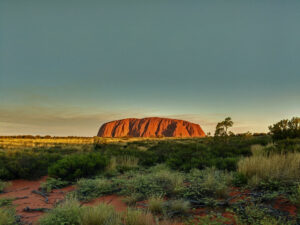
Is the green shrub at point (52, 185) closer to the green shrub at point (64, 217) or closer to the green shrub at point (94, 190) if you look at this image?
the green shrub at point (94, 190)

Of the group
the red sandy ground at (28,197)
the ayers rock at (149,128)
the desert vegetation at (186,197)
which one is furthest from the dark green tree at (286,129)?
the ayers rock at (149,128)

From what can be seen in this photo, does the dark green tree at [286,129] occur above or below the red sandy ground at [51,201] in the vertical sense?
above

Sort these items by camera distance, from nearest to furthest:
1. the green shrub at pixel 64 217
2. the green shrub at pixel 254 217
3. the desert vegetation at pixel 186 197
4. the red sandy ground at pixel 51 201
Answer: the green shrub at pixel 254 217 → the desert vegetation at pixel 186 197 → the green shrub at pixel 64 217 → the red sandy ground at pixel 51 201

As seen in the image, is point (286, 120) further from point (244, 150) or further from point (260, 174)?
point (260, 174)

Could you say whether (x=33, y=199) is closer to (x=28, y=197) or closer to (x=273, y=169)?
(x=28, y=197)

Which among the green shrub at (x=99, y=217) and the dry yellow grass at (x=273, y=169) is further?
the dry yellow grass at (x=273, y=169)

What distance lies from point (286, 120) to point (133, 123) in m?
129

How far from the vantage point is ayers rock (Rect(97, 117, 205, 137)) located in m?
130

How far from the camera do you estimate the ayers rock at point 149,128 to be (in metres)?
130

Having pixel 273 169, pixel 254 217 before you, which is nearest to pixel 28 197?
pixel 254 217

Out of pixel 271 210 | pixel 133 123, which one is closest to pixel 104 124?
pixel 133 123

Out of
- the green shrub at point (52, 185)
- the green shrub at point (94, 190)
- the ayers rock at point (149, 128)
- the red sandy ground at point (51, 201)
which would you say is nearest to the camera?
the red sandy ground at point (51, 201)

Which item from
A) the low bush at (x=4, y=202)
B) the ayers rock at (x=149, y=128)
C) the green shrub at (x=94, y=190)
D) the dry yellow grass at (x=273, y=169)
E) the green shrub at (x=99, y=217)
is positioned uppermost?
the ayers rock at (x=149, y=128)

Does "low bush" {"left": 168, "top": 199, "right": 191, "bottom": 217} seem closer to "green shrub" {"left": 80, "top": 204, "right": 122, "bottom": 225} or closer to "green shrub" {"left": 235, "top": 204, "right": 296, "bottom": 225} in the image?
"green shrub" {"left": 235, "top": 204, "right": 296, "bottom": 225}
